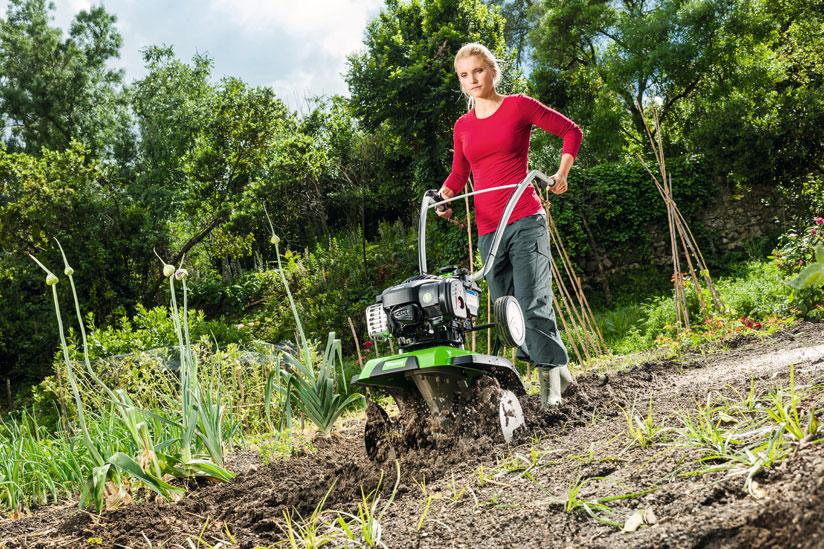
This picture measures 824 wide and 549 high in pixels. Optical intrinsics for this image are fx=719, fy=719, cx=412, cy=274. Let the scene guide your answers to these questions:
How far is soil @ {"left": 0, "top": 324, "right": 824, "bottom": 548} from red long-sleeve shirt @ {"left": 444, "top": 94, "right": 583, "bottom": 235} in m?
0.97

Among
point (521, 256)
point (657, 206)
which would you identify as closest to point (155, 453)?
point (521, 256)

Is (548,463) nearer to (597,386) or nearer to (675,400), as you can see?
(675,400)

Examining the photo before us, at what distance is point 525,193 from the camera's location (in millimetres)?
3494

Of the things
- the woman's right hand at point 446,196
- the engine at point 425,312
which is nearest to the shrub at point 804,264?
the woman's right hand at point 446,196

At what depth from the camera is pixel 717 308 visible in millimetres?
6836

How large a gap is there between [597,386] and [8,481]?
295cm

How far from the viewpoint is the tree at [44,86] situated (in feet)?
71.2

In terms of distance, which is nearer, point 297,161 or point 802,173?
Answer: point 802,173

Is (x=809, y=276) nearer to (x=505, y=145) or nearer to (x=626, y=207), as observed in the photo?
(x=505, y=145)

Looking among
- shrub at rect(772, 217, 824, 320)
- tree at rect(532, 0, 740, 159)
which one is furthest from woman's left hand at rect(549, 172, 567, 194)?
tree at rect(532, 0, 740, 159)

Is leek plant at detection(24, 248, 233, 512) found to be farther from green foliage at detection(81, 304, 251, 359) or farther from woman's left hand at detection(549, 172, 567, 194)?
green foliage at detection(81, 304, 251, 359)

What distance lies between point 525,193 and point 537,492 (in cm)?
176

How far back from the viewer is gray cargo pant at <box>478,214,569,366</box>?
343cm

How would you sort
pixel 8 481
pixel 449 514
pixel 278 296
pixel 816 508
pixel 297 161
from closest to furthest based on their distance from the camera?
pixel 816 508
pixel 449 514
pixel 8 481
pixel 278 296
pixel 297 161
